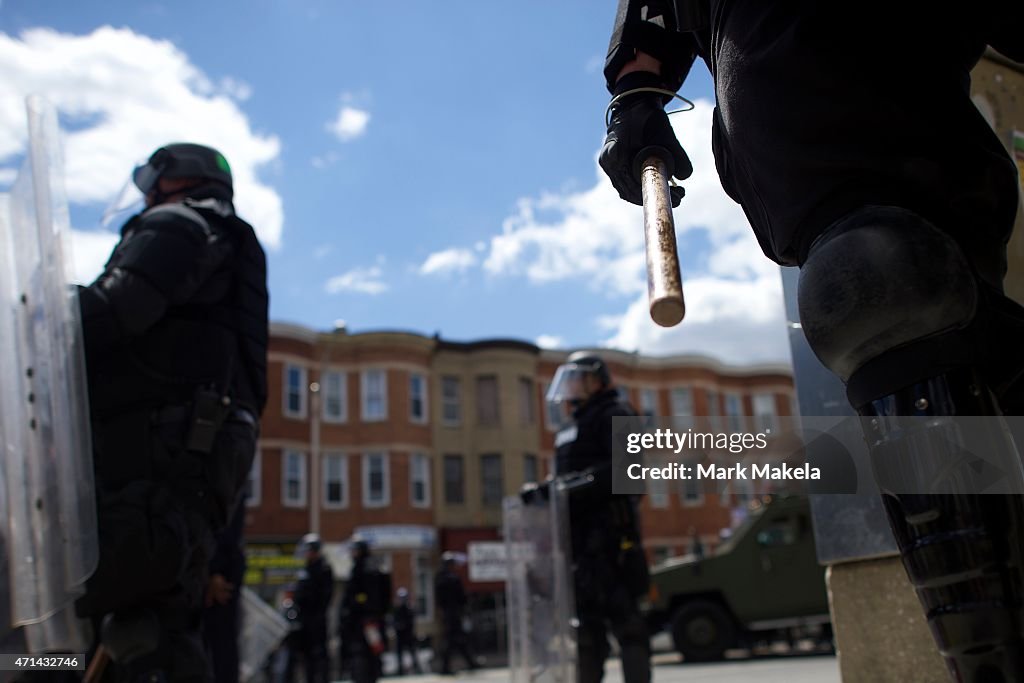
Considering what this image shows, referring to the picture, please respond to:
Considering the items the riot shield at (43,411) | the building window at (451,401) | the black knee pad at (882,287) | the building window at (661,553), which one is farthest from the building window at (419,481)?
the black knee pad at (882,287)

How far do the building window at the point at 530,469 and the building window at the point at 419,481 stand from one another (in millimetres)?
3408

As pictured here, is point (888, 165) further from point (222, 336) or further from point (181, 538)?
point (222, 336)

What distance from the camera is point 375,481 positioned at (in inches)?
1179

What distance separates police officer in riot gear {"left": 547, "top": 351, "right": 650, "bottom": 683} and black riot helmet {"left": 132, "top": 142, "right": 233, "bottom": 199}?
2.09m

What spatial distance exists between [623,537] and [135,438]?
2.76 metres

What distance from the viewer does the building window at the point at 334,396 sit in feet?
99.8

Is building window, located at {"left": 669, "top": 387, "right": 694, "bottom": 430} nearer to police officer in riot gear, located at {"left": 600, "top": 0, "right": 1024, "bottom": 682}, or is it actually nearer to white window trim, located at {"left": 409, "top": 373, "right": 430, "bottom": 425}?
white window trim, located at {"left": 409, "top": 373, "right": 430, "bottom": 425}

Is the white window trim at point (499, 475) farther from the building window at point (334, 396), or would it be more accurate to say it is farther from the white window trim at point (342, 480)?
the building window at point (334, 396)

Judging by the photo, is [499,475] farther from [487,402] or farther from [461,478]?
[487,402]

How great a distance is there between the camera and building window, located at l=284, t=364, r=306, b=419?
97.1 ft

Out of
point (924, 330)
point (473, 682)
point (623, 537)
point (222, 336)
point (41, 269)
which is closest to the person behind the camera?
point (924, 330)

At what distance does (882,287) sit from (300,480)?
2941cm

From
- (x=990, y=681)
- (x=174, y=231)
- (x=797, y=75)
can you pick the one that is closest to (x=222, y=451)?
(x=174, y=231)

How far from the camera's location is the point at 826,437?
139 cm
